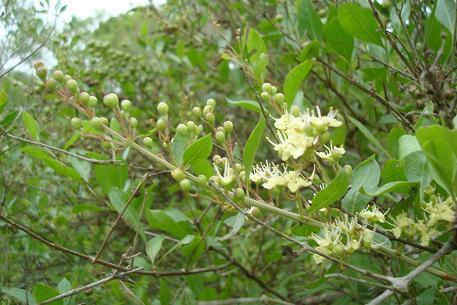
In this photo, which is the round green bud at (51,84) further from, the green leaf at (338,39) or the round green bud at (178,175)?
the green leaf at (338,39)

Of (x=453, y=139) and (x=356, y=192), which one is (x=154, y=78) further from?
(x=453, y=139)

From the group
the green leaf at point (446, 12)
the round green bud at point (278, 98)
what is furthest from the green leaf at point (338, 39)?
the round green bud at point (278, 98)

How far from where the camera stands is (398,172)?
1421 mm

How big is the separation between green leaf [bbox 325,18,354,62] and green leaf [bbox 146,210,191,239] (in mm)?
875

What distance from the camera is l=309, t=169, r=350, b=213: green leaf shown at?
1209mm

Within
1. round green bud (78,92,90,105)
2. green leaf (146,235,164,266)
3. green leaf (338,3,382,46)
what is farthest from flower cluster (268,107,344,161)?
green leaf (146,235,164,266)

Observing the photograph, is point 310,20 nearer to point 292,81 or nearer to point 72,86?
point 292,81

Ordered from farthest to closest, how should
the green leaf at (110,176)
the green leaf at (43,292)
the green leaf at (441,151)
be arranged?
1. the green leaf at (110,176)
2. the green leaf at (43,292)
3. the green leaf at (441,151)

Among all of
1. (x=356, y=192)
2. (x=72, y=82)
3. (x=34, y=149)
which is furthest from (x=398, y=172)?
(x=34, y=149)

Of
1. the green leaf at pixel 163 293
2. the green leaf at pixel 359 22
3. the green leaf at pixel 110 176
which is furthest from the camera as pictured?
the green leaf at pixel 110 176

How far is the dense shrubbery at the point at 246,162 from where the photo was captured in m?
1.28

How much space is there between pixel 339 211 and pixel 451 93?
1.81ft

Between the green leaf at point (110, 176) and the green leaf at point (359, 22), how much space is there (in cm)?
99

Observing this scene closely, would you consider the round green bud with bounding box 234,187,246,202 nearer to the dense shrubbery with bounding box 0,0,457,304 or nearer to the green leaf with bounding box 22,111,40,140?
the dense shrubbery with bounding box 0,0,457,304
